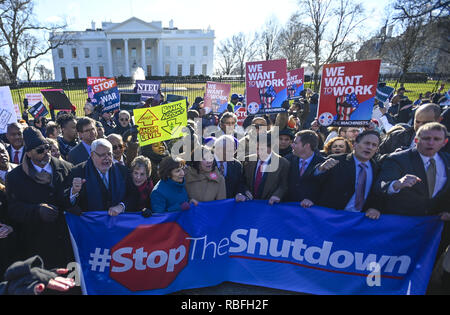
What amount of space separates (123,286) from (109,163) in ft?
4.83

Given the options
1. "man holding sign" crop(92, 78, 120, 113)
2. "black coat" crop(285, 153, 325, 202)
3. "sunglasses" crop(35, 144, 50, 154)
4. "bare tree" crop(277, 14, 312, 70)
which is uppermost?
"bare tree" crop(277, 14, 312, 70)

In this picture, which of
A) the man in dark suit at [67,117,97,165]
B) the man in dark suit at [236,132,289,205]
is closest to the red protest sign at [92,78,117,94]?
the man in dark suit at [67,117,97,165]

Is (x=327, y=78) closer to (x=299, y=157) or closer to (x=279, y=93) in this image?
(x=279, y=93)

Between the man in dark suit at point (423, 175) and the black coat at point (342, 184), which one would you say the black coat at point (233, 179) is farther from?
the man in dark suit at point (423, 175)

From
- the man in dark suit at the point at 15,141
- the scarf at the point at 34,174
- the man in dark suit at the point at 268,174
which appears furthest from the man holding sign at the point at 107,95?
the man in dark suit at the point at 268,174

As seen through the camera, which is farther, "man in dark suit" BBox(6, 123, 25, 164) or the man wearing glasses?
"man in dark suit" BBox(6, 123, 25, 164)

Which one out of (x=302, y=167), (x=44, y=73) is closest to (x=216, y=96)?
(x=302, y=167)

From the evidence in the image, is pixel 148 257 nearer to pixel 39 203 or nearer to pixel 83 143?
pixel 39 203

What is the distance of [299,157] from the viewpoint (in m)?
3.49

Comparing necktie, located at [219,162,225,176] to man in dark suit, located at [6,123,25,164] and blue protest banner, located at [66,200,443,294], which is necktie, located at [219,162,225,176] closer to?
blue protest banner, located at [66,200,443,294]

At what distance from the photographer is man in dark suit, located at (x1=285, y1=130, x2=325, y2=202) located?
10.9ft

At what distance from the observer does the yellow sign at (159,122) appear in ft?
14.4
